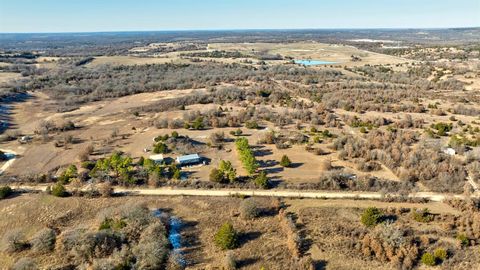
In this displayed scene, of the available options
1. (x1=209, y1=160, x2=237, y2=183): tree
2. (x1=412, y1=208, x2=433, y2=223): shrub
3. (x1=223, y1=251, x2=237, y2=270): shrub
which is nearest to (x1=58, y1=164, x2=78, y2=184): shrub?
(x1=209, y1=160, x2=237, y2=183): tree

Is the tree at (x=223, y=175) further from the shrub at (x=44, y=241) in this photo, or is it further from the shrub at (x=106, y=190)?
the shrub at (x=44, y=241)

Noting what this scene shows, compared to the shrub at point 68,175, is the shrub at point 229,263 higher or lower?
lower

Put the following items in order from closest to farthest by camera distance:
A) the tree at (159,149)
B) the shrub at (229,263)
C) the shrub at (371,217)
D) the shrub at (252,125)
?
the shrub at (229,263) < the shrub at (371,217) < the tree at (159,149) < the shrub at (252,125)

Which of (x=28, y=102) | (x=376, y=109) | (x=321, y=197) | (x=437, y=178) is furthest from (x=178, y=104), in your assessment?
(x=437, y=178)

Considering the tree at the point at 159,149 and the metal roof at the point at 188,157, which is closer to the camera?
the metal roof at the point at 188,157

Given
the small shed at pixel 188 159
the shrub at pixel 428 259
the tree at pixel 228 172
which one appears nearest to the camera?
the shrub at pixel 428 259

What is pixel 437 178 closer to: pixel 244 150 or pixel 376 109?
pixel 244 150

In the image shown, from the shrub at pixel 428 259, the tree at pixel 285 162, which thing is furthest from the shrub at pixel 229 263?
the tree at pixel 285 162
